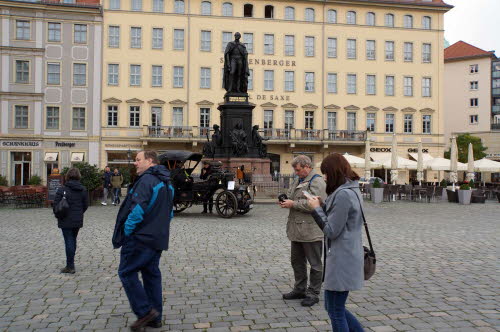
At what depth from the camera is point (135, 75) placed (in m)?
42.2

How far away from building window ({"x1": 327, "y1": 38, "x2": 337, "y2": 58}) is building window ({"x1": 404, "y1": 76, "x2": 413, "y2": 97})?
23.4ft

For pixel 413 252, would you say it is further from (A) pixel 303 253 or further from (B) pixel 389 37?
(B) pixel 389 37

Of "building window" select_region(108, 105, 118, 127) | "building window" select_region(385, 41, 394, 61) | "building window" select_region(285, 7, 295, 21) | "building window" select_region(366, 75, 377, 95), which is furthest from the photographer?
"building window" select_region(385, 41, 394, 61)

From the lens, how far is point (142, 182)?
177 inches

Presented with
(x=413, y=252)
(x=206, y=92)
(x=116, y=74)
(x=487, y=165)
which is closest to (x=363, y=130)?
(x=206, y=92)

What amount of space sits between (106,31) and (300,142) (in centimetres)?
1842

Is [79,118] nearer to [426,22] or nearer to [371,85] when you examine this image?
[371,85]

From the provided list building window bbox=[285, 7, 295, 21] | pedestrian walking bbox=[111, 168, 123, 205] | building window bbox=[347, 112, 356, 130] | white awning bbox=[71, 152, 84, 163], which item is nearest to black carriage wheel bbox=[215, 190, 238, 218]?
pedestrian walking bbox=[111, 168, 123, 205]

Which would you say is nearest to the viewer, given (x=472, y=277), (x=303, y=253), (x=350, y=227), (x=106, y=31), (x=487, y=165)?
(x=350, y=227)

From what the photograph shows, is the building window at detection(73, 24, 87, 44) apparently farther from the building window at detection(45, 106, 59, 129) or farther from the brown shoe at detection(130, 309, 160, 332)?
the brown shoe at detection(130, 309, 160, 332)

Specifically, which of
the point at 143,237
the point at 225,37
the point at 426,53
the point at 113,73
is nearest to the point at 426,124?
the point at 426,53

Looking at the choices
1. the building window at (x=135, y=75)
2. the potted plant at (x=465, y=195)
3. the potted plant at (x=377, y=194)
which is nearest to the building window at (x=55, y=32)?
the building window at (x=135, y=75)

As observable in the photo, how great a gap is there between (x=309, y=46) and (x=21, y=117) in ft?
80.6

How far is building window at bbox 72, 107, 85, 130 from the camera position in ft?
135
